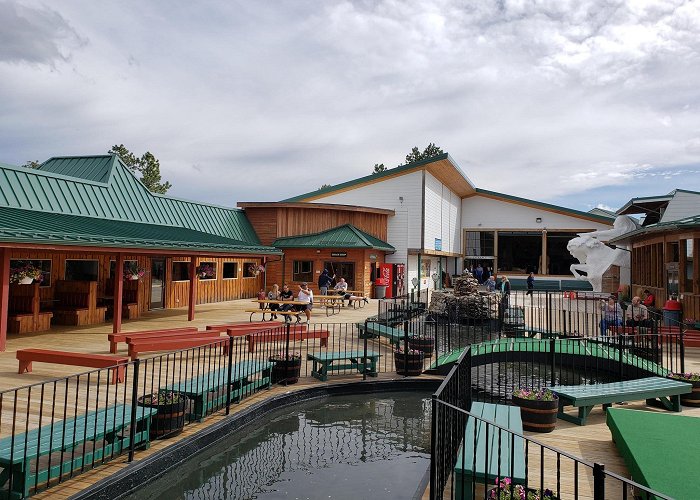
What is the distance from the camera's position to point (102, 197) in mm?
18266

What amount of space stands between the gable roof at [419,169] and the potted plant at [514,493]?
26790 millimetres

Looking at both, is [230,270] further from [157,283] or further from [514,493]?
[514,493]

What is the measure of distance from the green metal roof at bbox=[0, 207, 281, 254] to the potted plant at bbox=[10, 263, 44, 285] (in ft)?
4.91

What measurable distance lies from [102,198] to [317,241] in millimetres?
11544

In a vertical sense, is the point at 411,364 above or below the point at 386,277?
below

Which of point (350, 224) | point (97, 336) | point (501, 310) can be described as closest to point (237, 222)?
point (350, 224)

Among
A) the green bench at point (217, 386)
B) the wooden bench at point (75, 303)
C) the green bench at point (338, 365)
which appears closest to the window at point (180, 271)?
the wooden bench at point (75, 303)

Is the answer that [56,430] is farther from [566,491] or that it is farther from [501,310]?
[501,310]

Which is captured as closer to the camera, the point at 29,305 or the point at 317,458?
the point at 317,458

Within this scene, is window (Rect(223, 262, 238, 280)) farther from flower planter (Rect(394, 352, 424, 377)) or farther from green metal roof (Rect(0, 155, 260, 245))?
flower planter (Rect(394, 352, 424, 377))

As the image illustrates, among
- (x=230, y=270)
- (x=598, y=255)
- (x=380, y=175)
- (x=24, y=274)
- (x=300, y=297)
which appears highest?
(x=380, y=175)

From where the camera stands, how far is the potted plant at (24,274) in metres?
13.3

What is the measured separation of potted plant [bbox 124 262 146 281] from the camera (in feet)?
56.9

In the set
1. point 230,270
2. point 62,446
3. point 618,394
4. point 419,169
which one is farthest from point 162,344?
point 419,169
